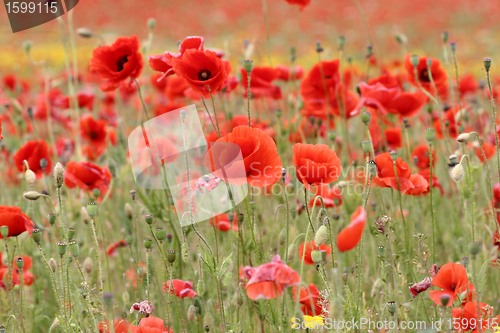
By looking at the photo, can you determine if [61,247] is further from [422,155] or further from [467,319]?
[422,155]

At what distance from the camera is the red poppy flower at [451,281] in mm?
1101

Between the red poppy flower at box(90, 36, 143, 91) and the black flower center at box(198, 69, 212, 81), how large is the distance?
304mm

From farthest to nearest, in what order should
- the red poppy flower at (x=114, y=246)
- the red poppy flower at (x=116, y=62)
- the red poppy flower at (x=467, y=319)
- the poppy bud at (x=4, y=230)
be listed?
1. the red poppy flower at (x=114, y=246)
2. the red poppy flower at (x=116, y=62)
3. the poppy bud at (x=4, y=230)
4. the red poppy flower at (x=467, y=319)

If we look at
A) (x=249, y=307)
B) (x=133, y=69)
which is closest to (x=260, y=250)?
(x=249, y=307)

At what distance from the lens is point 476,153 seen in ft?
6.49

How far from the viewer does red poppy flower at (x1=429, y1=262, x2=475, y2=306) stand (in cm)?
110

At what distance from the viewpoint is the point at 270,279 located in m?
0.88

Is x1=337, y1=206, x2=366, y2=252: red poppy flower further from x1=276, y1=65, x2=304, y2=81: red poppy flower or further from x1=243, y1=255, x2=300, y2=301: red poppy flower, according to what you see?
x1=276, y1=65, x2=304, y2=81: red poppy flower

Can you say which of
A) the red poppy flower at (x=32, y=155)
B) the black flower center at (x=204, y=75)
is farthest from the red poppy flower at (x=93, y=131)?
the black flower center at (x=204, y=75)

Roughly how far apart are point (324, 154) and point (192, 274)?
0.64 meters

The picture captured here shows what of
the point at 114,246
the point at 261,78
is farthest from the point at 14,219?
the point at 261,78

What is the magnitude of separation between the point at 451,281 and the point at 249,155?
1.88ft

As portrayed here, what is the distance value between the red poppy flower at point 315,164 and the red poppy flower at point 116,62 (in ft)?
2.12

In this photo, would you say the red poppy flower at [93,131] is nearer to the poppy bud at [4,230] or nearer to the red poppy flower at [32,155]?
the red poppy flower at [32,155]
